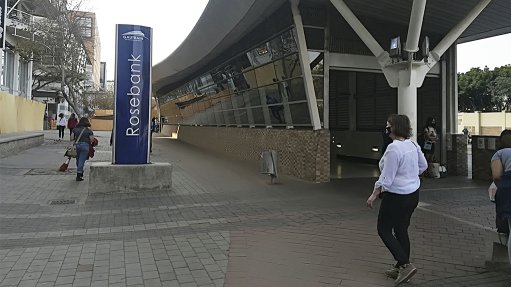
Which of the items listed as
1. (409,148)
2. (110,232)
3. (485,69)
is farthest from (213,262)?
(485,69)

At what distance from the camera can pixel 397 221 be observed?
4.45m

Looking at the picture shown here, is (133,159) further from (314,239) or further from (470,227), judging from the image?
(470,227)

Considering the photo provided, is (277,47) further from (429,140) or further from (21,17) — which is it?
(21,17)

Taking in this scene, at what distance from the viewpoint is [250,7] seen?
1152 cm

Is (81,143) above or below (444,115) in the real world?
below

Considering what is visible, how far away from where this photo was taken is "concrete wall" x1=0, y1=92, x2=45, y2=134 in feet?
66.4

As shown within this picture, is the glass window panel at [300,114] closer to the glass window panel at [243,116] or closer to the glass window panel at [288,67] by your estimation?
the glass window panel at [288,67]

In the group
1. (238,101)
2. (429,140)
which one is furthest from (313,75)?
(238,101)

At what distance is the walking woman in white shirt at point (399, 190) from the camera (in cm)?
436

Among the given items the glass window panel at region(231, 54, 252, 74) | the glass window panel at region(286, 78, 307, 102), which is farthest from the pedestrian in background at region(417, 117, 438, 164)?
the glass window panel at region(231, 54, 252, 74)

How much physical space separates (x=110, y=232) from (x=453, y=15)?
10.5 m

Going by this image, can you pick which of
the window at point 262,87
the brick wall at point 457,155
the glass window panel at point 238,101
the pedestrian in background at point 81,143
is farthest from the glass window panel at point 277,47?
the pedestrian in background at point 81,143

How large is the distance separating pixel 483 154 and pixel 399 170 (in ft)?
30.9

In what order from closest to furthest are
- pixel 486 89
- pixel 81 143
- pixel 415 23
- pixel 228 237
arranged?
1. pixel 228 237
2. pixel 415 23
3. pixel 81 143
4. pixel 486 89
